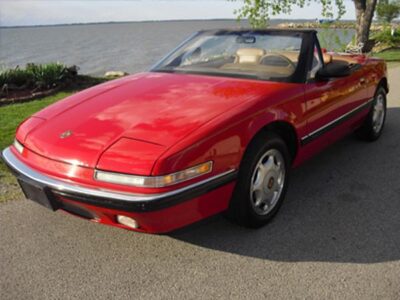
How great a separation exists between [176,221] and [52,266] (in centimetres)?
91

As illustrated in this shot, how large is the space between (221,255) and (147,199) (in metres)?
0.77

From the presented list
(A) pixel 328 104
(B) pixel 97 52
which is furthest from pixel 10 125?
(B) pixel 97 52

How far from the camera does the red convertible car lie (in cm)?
241

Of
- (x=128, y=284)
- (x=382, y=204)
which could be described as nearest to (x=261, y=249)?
(x=128, y=284)

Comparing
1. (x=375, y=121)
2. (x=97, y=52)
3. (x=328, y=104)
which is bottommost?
(x=97, y=52)

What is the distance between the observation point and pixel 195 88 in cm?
327

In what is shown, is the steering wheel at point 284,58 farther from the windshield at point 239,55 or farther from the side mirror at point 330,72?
the side mirror at point 330,72

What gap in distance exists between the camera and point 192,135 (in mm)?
2492

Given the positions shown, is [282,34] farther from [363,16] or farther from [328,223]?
[363,16]

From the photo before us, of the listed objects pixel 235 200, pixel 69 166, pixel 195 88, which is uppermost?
pixel 195 88

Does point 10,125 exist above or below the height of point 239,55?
below

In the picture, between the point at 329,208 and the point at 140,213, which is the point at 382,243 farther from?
the point at 140,213

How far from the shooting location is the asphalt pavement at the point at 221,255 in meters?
2.45

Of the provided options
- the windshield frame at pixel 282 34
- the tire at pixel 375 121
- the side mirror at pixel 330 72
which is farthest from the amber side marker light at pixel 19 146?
the tire at pixel 375 121
